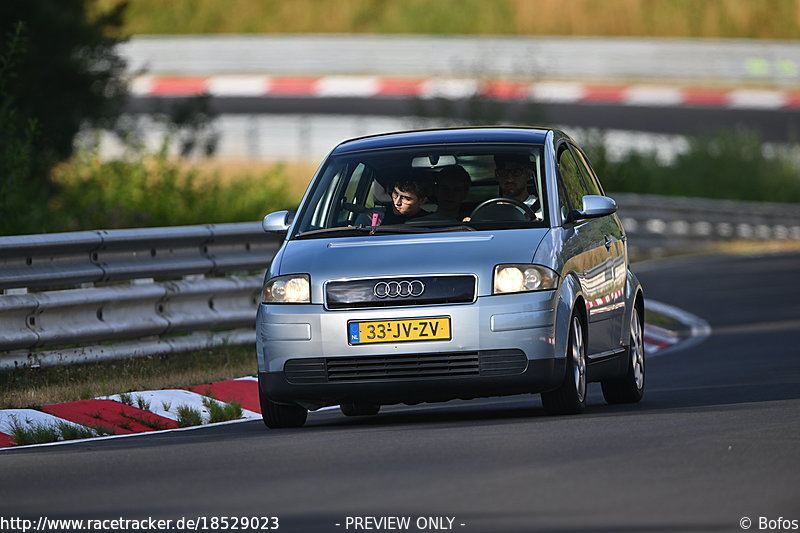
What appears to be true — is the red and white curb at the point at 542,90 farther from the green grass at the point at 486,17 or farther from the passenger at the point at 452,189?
the passenger at the point at 452,189

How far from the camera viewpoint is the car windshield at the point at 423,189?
1159cm

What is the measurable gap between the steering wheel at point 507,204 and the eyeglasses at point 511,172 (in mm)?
326

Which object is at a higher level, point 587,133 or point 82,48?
point 82,48

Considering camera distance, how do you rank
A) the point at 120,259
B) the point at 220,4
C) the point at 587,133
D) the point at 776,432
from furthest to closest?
the point at 220,4 < the point at 587,133 < the point at 120,259 < the point at 776,432

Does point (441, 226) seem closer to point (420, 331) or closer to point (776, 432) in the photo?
point (420, 331)

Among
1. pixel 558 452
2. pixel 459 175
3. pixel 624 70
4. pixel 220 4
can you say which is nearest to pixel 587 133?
pixel 624 70

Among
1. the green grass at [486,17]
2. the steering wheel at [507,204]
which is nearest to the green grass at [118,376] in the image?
the steering wheel at [507,204]

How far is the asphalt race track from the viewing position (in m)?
7.56

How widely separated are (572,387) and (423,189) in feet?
5.09

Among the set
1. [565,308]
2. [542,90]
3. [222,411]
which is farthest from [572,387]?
[542,90]

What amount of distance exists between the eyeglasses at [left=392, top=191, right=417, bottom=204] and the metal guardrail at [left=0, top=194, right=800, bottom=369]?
8.79 ft

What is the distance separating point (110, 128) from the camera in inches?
901

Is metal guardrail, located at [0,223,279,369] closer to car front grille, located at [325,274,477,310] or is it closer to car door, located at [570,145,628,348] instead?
car front grille, located at [325,274,477,310]

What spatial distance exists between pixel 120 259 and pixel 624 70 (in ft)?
97.4
